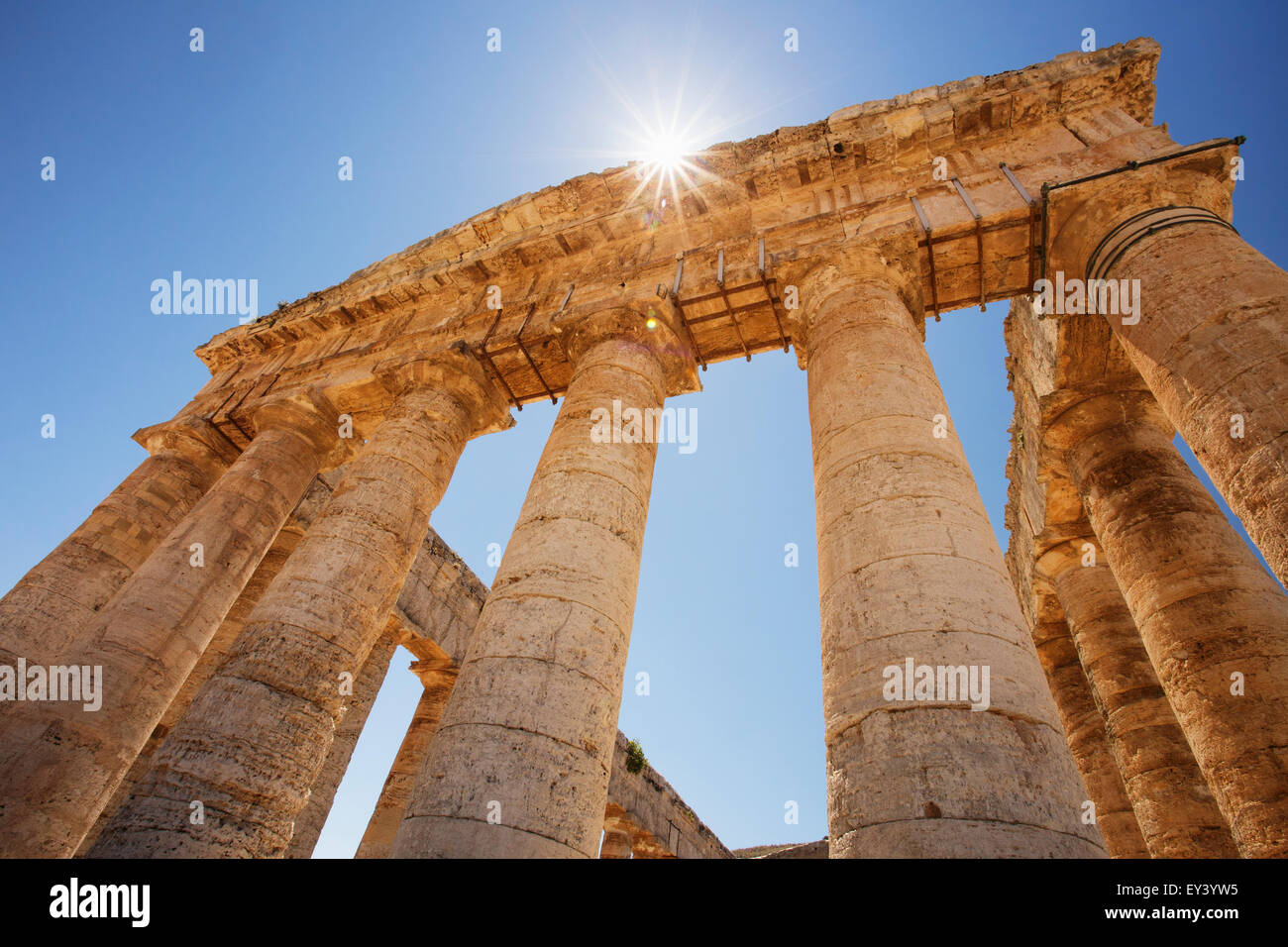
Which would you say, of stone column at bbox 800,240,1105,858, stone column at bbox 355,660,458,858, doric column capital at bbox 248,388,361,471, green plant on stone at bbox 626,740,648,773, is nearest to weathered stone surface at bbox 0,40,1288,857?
stone column at bbox 800,240,1105,858

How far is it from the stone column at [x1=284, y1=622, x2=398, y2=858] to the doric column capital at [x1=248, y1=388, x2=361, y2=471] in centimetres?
370

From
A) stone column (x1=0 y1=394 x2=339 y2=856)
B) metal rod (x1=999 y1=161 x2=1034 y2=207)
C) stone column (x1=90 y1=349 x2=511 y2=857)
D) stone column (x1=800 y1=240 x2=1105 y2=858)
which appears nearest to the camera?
stone column (x1=800 y1=240 x2=1105 y2=858)

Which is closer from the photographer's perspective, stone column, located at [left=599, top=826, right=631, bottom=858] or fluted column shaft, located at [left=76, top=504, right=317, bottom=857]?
fluted column shaft, located at [left=76, top=504, right=317, bottom=857]

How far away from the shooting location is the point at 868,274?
8469 mm

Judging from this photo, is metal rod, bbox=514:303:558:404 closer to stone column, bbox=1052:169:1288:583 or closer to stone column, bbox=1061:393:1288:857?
stone column, bbox=1052:169:1288:583

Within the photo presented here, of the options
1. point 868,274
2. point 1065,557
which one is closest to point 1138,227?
point 868,274

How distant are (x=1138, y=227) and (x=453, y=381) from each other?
8867 mm

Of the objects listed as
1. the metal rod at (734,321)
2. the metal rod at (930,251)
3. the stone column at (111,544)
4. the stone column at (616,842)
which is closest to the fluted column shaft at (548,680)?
the metal rod at (734,321)

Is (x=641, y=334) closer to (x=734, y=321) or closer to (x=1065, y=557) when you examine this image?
(x=734, y=321)

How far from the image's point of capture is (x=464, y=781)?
189 inches

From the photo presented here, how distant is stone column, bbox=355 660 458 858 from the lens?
12.8 meters
